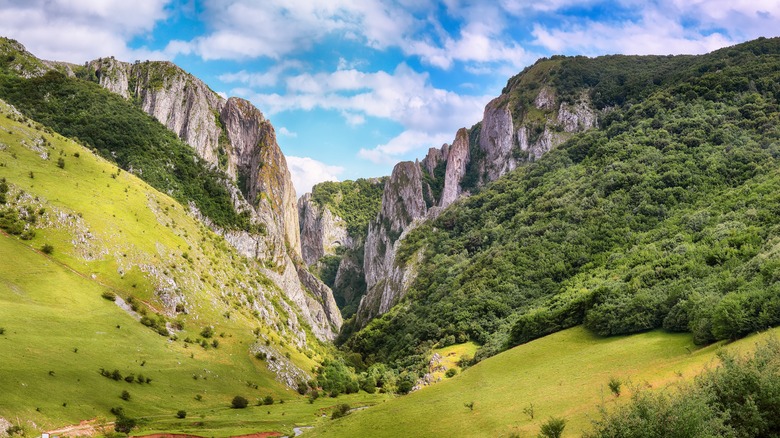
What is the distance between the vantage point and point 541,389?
1901 inches

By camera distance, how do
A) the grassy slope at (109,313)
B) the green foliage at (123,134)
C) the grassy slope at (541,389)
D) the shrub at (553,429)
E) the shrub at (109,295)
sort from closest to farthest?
the shrub at (553,429) → the grassy slope at (541,389) → the grassy slope at (109,313) → the shrub at (109,295) → the green foliage at (123,134)

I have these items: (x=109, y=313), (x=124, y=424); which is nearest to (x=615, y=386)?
(x=124, y=424)

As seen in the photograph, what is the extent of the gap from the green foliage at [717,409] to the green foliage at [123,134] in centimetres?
15163

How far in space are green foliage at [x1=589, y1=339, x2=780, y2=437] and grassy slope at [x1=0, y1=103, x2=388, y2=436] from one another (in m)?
42.2

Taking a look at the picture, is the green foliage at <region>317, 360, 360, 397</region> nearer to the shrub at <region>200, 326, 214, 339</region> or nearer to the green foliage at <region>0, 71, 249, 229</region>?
the shrub at <region>200, 326, 214, 339</region>

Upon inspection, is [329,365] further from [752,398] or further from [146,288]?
[752,398]

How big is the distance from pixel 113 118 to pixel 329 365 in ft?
363

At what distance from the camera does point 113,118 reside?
552 feet

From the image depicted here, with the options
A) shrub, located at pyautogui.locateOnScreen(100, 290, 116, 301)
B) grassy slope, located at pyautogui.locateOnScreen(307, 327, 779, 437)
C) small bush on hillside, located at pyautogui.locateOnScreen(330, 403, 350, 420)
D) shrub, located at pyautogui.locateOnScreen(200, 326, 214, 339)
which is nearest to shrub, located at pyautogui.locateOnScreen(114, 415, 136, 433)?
grassy slope, located at pyautogui.locateOnScreen(307, 327, 779, 437)

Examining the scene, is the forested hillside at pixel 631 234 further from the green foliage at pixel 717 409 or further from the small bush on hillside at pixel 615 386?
the green foliage at pixel 717 409

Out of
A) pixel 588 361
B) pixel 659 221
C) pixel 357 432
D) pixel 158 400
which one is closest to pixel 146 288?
pixel 158 400

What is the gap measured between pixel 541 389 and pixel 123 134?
160 m

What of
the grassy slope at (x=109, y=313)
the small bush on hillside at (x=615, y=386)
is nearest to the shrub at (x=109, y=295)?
the grassy slope at (x=109, y=313)

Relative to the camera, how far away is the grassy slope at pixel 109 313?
5400 centimetres
